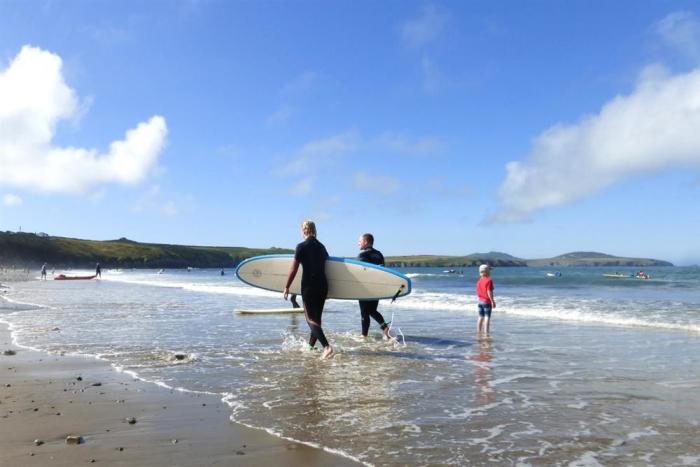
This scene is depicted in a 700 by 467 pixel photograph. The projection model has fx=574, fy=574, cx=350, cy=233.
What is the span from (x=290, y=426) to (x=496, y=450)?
194 centimetres

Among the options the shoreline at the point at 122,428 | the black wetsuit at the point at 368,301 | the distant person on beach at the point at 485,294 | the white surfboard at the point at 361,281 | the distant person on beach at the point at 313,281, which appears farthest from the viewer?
the distant person on beach at the point at 485,294

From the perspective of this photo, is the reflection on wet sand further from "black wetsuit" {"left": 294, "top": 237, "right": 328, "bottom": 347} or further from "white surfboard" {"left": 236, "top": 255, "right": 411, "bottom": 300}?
"black wetsuit" {"left": 294, "top": 237, "right": 328, "bottom": 347}

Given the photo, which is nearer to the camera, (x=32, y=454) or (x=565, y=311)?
(x=32, y=454)

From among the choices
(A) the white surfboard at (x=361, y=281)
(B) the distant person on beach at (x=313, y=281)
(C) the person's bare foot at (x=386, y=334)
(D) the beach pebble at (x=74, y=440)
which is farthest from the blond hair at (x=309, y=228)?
(D) the beach pebble at (x=74, y=440)

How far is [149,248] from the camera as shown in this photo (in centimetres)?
19775

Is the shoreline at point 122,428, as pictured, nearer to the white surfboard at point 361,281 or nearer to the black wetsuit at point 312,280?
the black wetsuit at point 312,280

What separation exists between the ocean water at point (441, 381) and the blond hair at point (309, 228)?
2119 mm

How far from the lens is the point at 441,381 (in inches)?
313

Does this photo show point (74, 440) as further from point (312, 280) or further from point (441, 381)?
point (312, 280)

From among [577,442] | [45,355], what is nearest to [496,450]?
[577,442]

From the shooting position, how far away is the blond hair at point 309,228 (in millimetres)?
9914

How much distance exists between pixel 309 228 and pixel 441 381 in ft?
11.5

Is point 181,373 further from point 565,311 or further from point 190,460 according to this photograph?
point 565,311

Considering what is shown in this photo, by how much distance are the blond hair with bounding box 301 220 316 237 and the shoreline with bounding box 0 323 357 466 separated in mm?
3644
